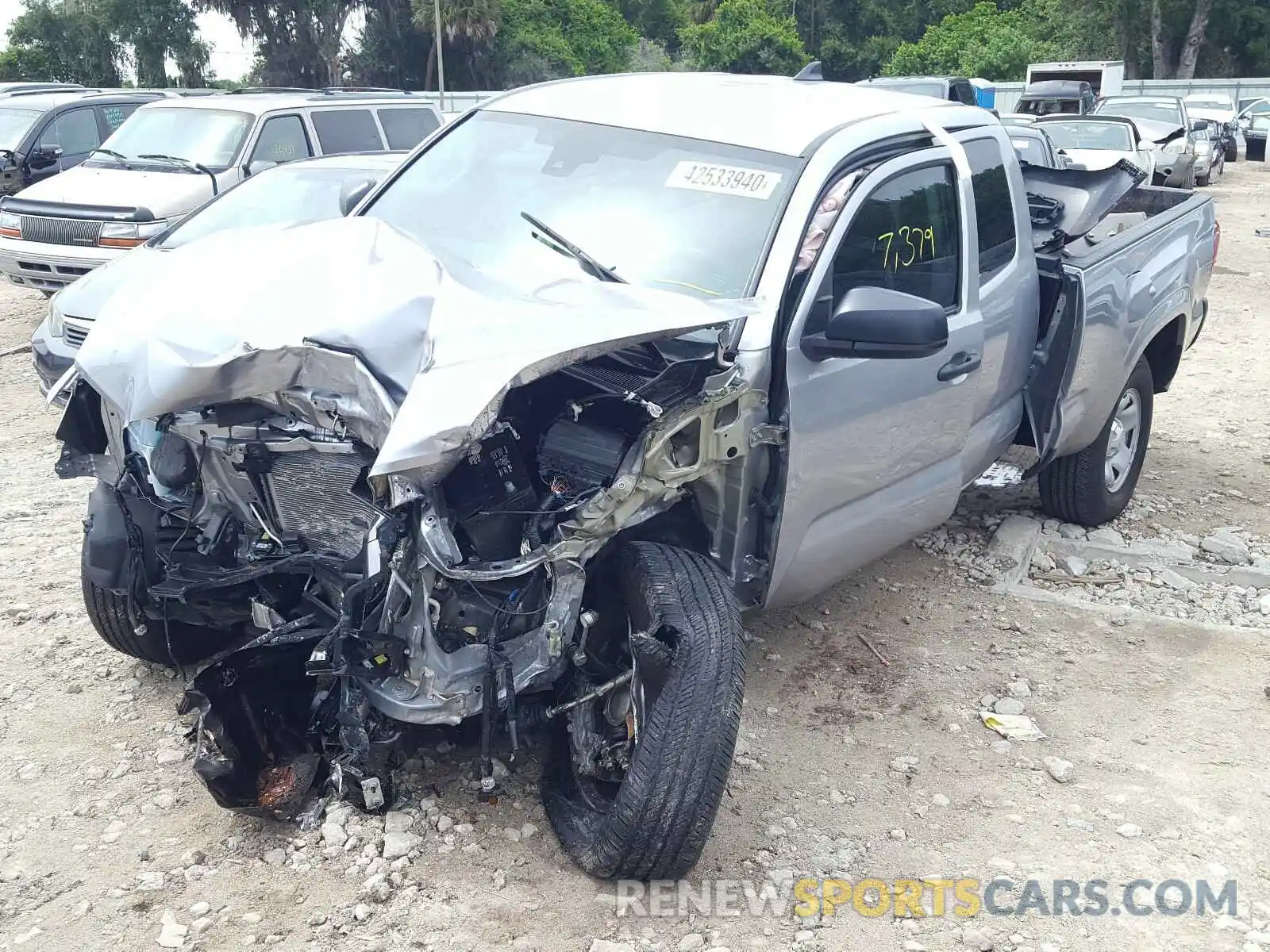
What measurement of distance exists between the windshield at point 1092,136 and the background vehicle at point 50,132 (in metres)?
12.1

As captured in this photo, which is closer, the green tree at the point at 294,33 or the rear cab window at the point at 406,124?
the rear cab window at the point at 406,124

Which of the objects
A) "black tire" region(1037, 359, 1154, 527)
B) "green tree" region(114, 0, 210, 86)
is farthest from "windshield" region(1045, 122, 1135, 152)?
"green tree" region(114, 0, 210, 86)

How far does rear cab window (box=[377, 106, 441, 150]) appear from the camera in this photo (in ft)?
36.5

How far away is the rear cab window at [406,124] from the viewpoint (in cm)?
1113

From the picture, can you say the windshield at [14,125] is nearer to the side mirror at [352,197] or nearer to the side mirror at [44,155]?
the side mirror at [44,155]

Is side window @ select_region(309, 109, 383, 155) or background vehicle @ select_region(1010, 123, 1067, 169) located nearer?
background vehicle @ select_region(1010, 123, 1067, 169)

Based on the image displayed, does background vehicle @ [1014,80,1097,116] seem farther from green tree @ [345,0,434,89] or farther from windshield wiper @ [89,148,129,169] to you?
green tree @ [345,0,434,89]

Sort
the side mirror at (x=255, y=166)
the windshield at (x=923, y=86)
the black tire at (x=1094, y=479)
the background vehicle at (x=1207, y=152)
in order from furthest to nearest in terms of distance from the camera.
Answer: the background vehicle at (x=1207, y=152) < the windshield at (x=923, y=86) < the side mirror at (x=255, y=166) < the black tire at (x=1094, y=479)

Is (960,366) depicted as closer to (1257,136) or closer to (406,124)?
(406,124)

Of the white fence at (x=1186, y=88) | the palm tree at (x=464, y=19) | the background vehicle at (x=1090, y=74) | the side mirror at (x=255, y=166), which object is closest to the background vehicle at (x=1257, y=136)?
the background vehicle at (x=1090, y=74)

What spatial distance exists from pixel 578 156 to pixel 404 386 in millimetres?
1499

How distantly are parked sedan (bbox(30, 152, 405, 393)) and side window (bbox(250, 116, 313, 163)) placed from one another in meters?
2.35

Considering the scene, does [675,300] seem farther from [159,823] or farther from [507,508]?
[159,823]

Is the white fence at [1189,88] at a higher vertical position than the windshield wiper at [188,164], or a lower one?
higher
